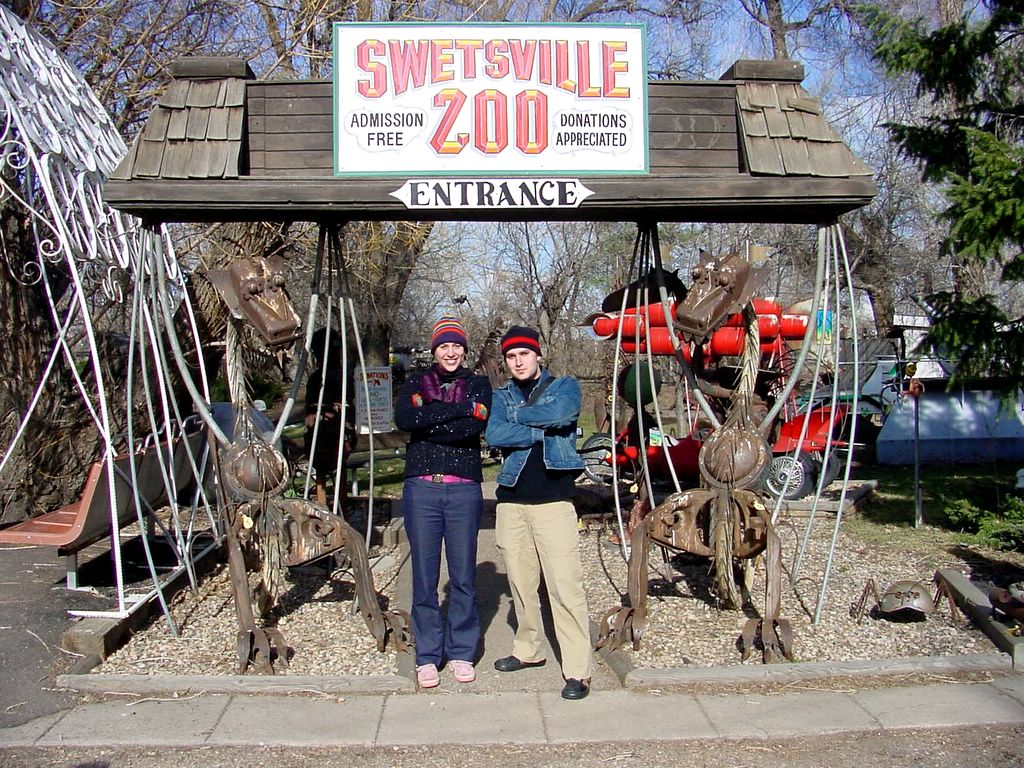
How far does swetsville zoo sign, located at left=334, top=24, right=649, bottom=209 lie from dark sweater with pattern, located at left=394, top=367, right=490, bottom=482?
106cm

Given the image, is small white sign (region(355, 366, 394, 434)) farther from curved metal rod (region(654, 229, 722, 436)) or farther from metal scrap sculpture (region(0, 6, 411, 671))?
curved metal rod (region(654, 229, 722, 436))

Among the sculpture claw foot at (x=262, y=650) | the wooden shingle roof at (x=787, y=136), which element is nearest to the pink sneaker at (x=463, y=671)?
the sculpture claw foot at (x=262, y=650)

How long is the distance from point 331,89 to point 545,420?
2.25 m

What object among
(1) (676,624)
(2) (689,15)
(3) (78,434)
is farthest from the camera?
(2) (689,15)

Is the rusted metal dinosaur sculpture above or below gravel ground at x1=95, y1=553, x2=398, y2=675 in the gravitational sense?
above

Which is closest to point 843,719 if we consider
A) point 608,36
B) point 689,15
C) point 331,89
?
point 608,36

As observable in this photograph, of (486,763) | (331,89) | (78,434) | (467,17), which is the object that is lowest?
(486,763)

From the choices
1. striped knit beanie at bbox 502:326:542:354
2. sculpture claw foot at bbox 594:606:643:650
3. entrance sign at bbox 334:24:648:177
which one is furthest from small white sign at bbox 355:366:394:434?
striped knit beanie at bbox 502:326:542:354

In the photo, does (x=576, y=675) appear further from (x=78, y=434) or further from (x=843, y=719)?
(x=78, y=434)

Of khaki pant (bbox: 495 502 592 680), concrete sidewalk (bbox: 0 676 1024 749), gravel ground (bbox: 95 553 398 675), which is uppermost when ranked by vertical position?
khaki pant (bbox: 495 502 592 680)

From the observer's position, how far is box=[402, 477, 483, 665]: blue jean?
4758 millimetres

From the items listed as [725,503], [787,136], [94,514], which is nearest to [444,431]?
[725,503]

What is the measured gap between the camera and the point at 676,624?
5617 millimetres

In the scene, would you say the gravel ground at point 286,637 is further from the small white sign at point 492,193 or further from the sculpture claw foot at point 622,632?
the small white sign at point 492,193
